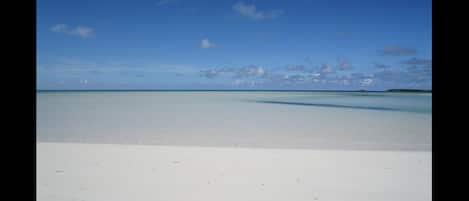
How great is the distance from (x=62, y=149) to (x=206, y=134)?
204cm

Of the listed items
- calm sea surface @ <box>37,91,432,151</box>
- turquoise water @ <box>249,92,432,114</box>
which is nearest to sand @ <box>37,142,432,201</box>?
calm sea surface @ <box>37,91,432,151</box>

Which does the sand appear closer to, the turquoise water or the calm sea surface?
the calm sea surface

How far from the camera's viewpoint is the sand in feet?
6.31

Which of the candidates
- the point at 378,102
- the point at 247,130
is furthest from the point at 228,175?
the point at 378,102

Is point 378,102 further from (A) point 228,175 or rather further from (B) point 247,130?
(A) point 228,175

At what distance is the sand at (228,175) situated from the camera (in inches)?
75.7

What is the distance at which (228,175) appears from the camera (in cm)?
235

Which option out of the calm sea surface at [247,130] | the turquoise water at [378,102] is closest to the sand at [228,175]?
the calm sea surface at [247,130]

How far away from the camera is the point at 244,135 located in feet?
15.7
